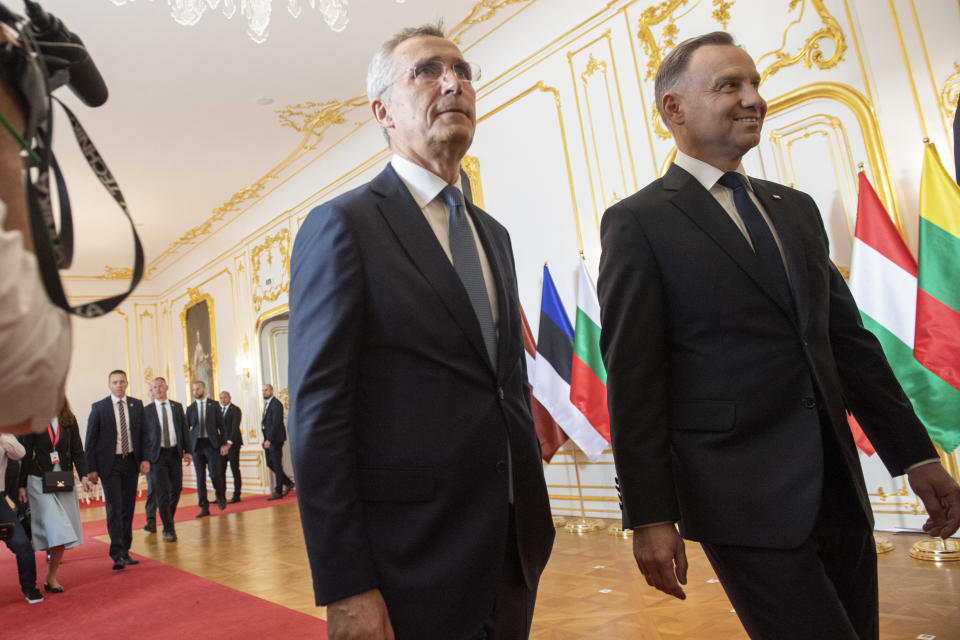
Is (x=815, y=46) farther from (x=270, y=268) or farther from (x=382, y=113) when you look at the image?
(x=270, y=268)

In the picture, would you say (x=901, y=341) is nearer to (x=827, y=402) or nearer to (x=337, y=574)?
(x=827, y=402)

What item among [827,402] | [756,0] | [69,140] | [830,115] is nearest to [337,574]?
[827,402]

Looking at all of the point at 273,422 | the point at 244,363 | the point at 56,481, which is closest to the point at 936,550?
the point at 56,481

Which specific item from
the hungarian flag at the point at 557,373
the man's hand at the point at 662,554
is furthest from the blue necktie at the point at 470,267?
the hungarian flag at the point at 557,373

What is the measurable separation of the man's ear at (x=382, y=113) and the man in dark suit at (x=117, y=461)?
17.3 feet

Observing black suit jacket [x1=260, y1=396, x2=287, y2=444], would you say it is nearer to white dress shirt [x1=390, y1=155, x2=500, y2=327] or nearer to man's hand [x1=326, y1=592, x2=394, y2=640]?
white dress shirt [x1=390, y1=155, x2=500, y2=327]

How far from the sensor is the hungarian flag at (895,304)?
361cm

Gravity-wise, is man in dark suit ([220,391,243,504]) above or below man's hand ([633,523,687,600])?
above

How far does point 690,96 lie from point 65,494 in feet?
17.0

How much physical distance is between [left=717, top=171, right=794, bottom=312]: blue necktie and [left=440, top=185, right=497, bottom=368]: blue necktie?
0.59 metres

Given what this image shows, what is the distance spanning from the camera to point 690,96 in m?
1.69

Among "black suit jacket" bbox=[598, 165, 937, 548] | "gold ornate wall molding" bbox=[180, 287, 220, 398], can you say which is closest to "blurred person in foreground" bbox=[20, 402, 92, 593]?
"black suit jacket" bbox=[598, 165, 937, 548]

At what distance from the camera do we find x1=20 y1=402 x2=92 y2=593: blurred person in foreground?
194 inches

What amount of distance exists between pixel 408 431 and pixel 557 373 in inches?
178
